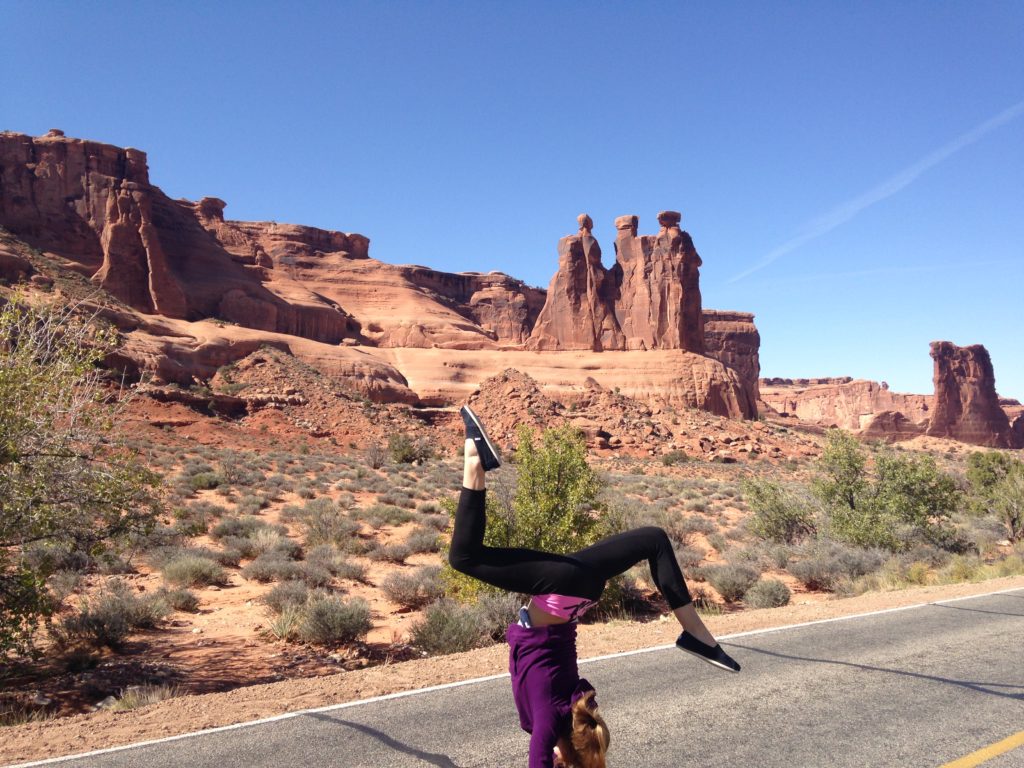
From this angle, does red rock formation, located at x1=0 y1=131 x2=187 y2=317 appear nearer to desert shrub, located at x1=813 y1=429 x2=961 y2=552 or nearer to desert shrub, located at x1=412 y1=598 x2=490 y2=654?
desert shrub, located at x1=813 y1=429 x2=961 y2=552

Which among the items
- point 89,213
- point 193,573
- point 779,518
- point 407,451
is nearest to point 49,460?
point 193,573

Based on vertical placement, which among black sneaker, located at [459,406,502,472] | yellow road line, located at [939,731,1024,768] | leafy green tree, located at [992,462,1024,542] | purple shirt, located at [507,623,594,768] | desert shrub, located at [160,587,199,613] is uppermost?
black sneaker, located at [459,406,502,472]

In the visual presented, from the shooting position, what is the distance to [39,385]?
6438 millimetres

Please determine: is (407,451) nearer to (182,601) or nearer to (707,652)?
(182,601)

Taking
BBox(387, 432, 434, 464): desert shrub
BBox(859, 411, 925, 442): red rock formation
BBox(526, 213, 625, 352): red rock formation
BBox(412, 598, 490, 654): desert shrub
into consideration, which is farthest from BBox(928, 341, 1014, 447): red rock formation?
BBox(412, 598, 490, 654): desert shrub

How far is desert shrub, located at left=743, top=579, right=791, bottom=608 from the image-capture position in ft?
38.5

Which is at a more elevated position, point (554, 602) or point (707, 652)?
point (554, 602)

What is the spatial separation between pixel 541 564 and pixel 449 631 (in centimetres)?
675

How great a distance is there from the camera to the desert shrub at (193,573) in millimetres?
12376

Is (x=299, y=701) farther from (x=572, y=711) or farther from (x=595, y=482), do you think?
(x=595, y=482)

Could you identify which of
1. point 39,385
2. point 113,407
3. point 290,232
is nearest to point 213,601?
point 113,407

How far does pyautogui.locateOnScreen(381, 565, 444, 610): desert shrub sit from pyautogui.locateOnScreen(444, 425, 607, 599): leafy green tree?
2.04ft

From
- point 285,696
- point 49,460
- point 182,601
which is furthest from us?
point 182,601

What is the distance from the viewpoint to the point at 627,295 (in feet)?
272
